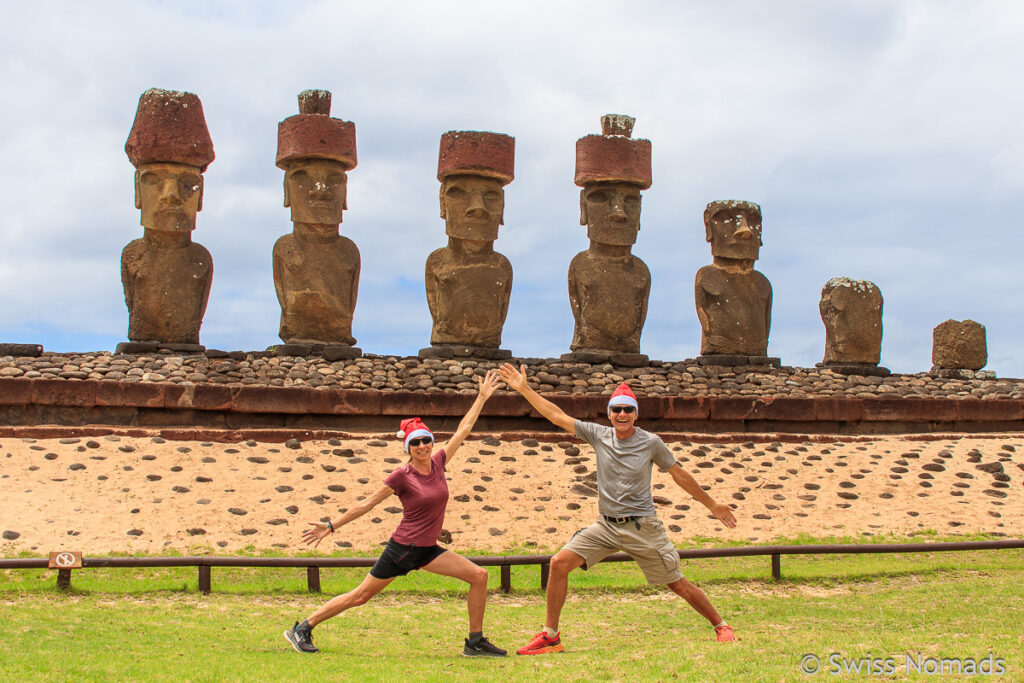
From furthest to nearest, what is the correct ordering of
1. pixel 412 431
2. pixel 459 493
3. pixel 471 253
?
pixel 471 253 < pixel 459 493 < pixel 412 431

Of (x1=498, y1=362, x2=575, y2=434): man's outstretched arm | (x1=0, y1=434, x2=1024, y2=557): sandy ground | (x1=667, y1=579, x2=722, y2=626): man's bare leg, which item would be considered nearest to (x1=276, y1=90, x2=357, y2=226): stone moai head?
(x1=0, y1=434, x2=1024, y2=557): sandy ground

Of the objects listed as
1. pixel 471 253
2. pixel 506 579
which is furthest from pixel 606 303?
pixel 506 579

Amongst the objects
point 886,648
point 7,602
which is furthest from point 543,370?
point 886,648

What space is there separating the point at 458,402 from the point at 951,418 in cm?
694

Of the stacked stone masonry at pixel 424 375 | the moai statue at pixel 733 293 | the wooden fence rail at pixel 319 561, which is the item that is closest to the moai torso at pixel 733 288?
the moai statue at pixel 733 293

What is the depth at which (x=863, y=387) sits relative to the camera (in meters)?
16.9

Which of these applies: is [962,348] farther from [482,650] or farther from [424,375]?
[482,650]

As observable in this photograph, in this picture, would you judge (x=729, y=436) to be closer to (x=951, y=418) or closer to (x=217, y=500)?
(x=951, y=418)

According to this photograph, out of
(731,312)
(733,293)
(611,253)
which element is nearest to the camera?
(611,253)

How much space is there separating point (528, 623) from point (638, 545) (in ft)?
5.91

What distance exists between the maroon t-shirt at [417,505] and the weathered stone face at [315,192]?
9.55m

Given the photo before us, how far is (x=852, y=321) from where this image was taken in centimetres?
1814

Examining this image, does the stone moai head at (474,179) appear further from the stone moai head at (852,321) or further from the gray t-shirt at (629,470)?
the gray t-shirt at (629,470)

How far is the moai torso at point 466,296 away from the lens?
1561cm
